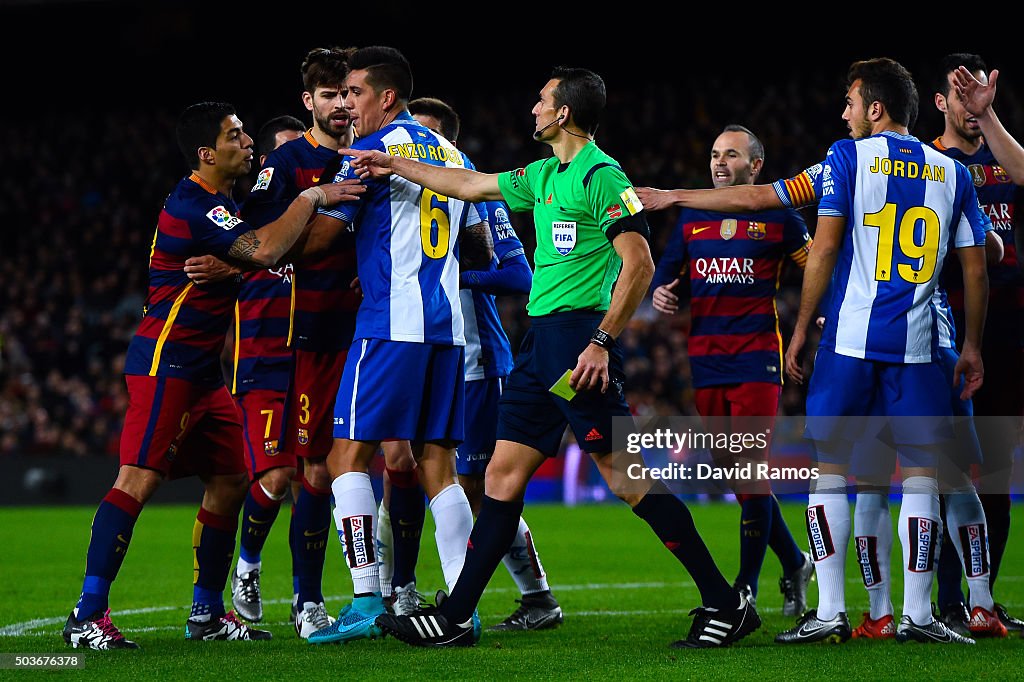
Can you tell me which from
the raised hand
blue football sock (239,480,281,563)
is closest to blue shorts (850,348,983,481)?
the raised hand

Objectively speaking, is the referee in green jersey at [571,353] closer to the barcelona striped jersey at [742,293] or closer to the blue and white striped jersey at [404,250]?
the blue and white striped jersey at [404,250]

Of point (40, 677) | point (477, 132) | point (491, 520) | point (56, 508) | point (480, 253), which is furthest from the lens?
point (477, 132)

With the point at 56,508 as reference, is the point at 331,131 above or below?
above

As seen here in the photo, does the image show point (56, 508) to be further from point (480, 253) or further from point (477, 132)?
point (480, 253)

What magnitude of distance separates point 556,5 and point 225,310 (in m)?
21.5

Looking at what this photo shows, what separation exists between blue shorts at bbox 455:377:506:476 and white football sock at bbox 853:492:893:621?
81.0 inches

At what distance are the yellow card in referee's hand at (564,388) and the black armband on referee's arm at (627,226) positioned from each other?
0.59 meters

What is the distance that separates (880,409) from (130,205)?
21.4 m

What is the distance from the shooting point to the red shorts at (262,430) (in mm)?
6203

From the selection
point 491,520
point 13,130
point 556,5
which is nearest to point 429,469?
point 491,520

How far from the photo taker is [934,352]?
5355 millimetres

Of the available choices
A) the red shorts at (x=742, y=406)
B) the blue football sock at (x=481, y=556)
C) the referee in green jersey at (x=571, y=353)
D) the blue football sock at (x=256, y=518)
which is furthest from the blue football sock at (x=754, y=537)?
the blue football sock at (x=256, y=518)

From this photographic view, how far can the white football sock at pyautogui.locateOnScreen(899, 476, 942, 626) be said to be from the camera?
5.21 metres

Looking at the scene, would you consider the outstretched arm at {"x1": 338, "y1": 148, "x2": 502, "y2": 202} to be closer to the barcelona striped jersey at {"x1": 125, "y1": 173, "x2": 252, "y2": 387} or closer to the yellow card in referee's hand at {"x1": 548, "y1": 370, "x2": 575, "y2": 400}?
the barcelona striped jersey at {"x1": 125, "y1": 173, "x2": 252, "y2": 387}
